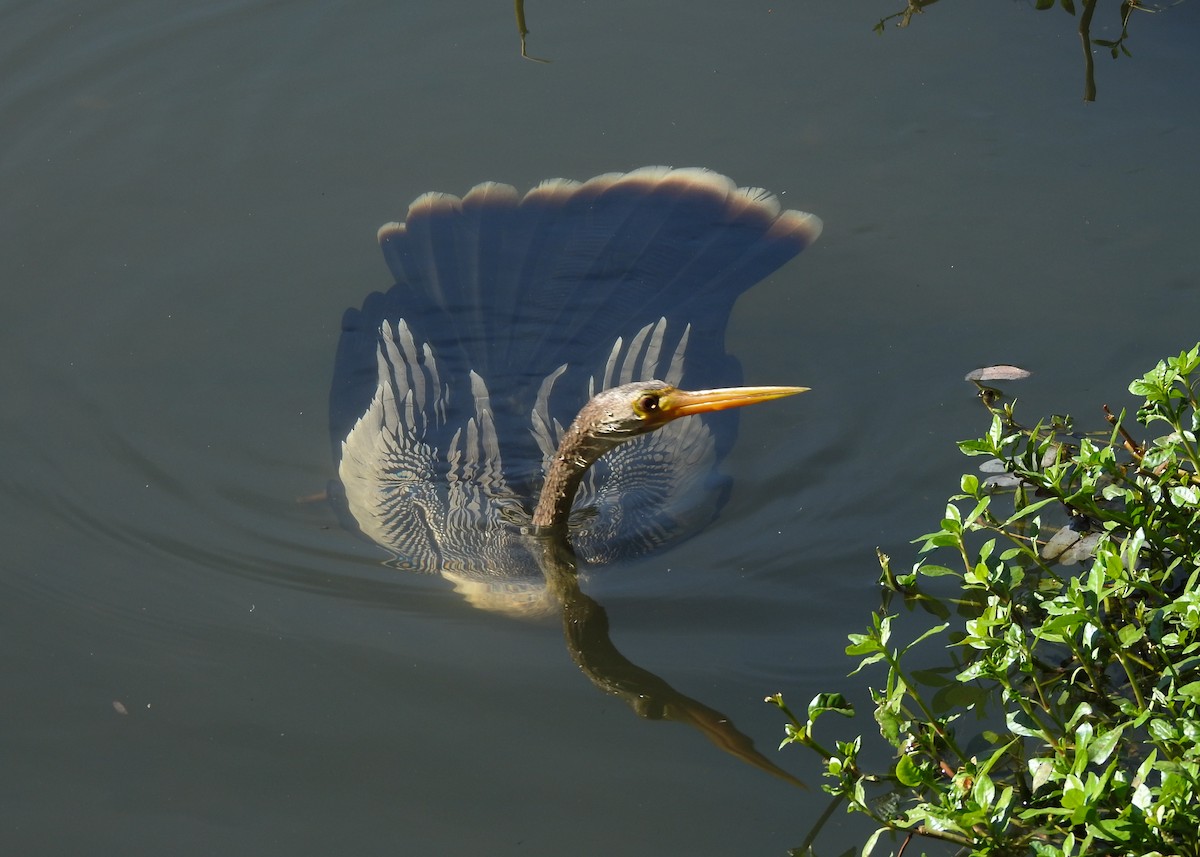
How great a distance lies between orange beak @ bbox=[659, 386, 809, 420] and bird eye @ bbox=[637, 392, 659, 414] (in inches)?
0.6

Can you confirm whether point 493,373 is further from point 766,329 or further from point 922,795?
point 922,795

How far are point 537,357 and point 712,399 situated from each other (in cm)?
106

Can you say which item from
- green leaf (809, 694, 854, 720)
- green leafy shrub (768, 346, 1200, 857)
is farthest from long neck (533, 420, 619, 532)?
green leaf (809, 694, 854, 720)

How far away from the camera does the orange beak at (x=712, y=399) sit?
2932 millimetres

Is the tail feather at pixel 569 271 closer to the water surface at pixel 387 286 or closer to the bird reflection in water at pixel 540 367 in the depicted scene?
the bird reflection in water at pixel 540 367

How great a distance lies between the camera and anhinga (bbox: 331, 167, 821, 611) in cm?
364

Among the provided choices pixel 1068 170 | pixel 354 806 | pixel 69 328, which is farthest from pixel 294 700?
pixel 1068 170

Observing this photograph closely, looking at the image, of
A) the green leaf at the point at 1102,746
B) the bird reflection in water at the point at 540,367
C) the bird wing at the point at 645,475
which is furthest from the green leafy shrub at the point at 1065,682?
the bird reflection in water at the point at 540,367

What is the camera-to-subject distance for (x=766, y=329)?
4047 mm

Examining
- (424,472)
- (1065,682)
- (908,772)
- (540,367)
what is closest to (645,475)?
(540,367)

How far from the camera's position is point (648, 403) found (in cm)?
307

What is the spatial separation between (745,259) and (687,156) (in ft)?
2.20

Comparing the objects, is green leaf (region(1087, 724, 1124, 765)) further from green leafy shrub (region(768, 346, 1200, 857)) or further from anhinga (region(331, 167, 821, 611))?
anhinga (region(331, 167, 821, 611))

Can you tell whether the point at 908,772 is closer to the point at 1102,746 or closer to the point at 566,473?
the point at 1102,746
